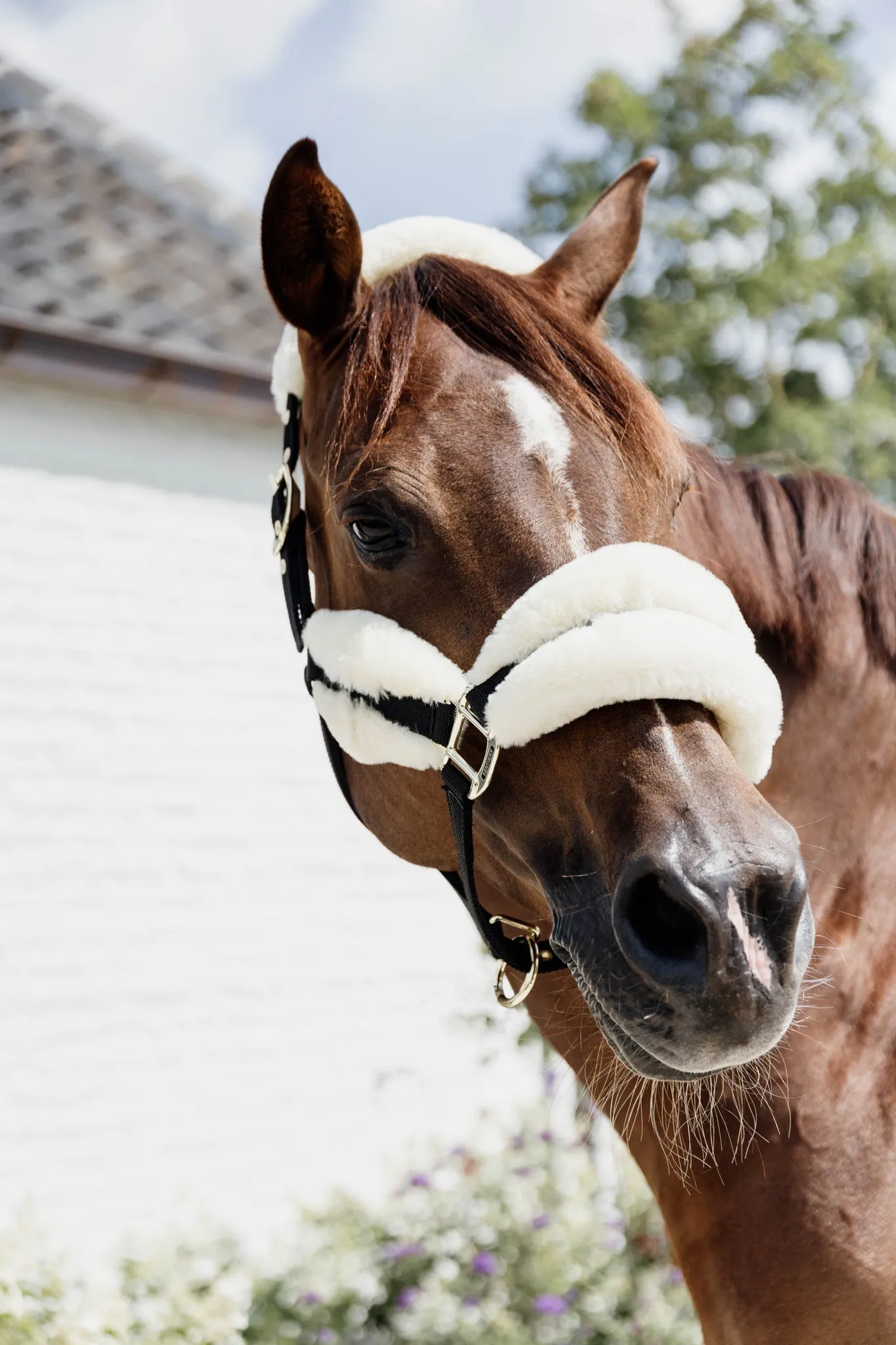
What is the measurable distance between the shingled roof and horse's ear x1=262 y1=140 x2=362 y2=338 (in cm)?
317

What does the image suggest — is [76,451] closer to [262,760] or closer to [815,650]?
[262,760]

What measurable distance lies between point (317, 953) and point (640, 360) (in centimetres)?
1409

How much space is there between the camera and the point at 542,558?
153cm

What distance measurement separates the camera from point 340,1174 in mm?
5309

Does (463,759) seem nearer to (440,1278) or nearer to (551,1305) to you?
(551,1305)

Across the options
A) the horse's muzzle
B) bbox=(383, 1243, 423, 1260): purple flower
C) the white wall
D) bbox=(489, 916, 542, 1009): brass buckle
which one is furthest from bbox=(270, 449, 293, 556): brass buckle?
bbox=(383, 1243, 423, 1260): purple flower

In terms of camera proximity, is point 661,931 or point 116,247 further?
point 116,247

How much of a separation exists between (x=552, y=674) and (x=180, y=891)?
3.99 metres

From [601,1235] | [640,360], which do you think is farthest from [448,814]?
[640,360]

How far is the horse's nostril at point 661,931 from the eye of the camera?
130 centimetres

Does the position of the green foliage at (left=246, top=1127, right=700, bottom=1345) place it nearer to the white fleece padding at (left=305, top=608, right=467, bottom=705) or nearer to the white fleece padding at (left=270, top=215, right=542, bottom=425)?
the white fleece padding at (left=305, top=608, right=467, bottom=705)

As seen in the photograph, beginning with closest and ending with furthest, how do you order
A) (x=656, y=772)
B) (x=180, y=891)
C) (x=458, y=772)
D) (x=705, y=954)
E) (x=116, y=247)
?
(x=705, y=954)
(x=656, y=772)
(x=458, y=772)
(x=180, y=891)
(x=116, y=247)

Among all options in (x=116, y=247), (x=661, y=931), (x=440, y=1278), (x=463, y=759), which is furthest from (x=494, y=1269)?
(x=116, y=247)

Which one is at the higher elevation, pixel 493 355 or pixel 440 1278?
pixel 493 355
